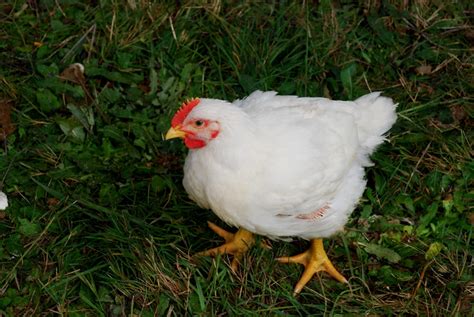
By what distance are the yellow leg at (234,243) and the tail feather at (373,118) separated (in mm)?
815

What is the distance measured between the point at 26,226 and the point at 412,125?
2358 millimetres

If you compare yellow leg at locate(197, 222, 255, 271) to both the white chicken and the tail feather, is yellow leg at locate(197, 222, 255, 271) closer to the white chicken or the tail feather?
the white chicken

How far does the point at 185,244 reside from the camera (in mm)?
3410

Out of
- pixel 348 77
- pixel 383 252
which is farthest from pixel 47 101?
pixel 383 252

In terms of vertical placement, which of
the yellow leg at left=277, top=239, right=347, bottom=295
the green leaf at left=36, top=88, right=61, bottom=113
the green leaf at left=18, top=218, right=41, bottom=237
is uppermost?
the green leaf at left=36, top=88, right=61, bottom=113

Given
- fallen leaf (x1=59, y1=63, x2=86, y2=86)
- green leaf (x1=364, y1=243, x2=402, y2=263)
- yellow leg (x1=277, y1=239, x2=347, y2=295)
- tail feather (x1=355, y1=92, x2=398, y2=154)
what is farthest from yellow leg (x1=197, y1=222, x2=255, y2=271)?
fallen leaf (x1=59, y1=63, x2=86, y2=86)

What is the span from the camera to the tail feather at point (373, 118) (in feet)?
10.9

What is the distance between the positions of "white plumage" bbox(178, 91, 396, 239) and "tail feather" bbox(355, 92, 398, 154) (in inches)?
2.7

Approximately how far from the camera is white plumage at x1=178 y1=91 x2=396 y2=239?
2.71 meters

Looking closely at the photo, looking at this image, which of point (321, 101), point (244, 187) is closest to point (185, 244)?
point (244, 187)

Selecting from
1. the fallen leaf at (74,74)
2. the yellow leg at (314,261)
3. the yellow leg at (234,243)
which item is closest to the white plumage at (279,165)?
the yellow leg at (314,261)

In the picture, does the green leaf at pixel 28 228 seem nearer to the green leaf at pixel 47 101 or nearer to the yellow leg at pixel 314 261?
the green leaf at pixel 47 101

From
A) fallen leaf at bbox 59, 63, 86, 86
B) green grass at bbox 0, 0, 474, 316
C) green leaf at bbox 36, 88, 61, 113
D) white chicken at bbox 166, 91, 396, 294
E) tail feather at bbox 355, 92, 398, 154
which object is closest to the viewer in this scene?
white chicken at bbox 166, 91, 396, 294

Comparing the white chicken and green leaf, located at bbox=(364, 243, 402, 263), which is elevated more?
the white chicken
